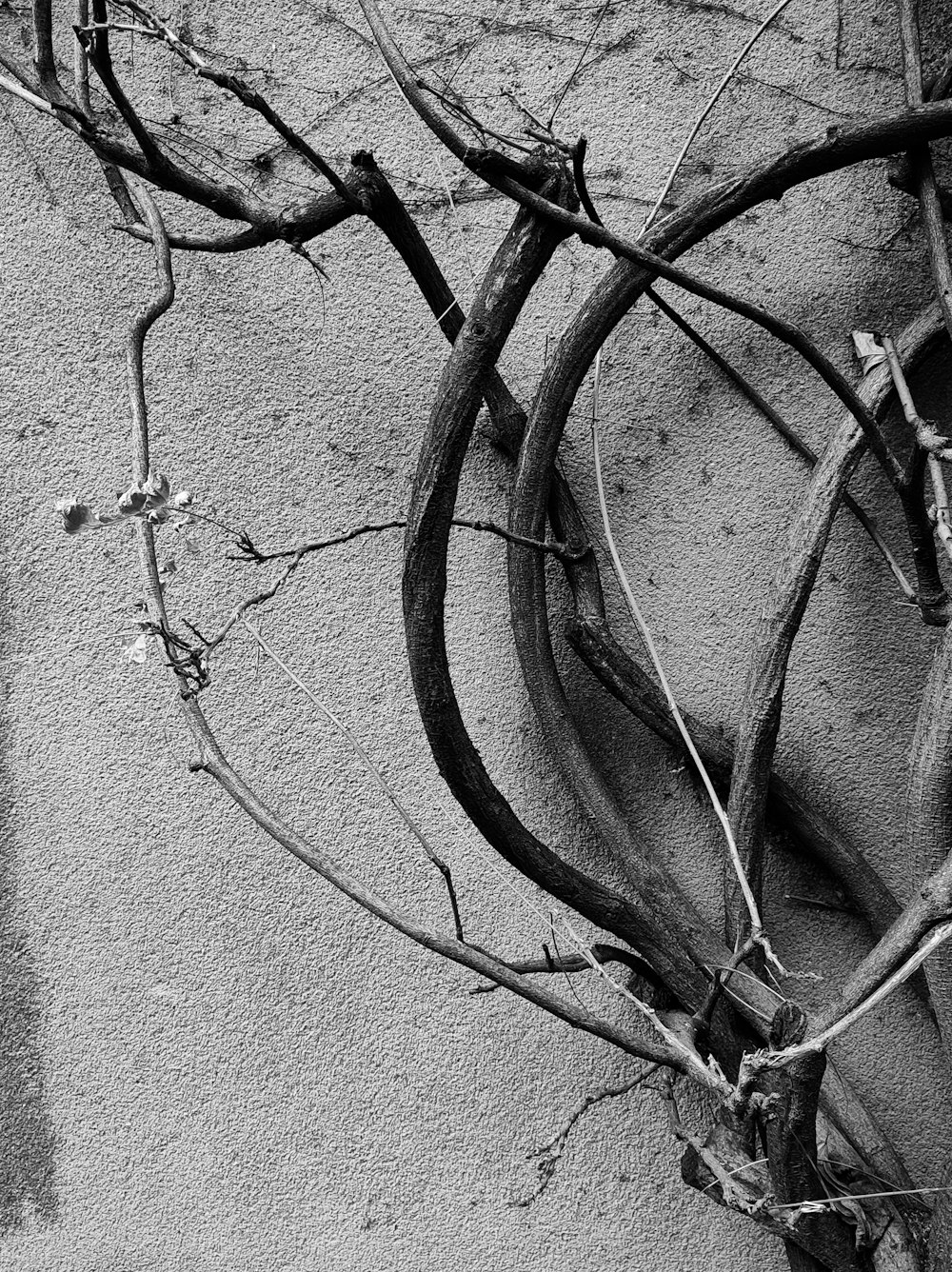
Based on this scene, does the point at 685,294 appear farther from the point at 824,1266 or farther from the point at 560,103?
the point at 824,1266

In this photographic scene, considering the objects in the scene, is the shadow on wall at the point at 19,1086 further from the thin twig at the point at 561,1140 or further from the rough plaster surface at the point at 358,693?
the thin twig at the point at 561,1140

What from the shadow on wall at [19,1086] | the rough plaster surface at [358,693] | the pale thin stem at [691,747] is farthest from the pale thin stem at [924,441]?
the shadow on wall at [19,1086]

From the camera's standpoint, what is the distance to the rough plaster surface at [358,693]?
1271 millimetres

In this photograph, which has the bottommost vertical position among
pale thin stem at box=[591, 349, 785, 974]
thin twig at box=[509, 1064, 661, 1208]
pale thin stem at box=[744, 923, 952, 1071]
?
thin twig at box=[509, 1064, 661, 1208]

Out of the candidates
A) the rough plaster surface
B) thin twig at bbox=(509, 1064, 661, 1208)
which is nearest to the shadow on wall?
the rough plaster surface

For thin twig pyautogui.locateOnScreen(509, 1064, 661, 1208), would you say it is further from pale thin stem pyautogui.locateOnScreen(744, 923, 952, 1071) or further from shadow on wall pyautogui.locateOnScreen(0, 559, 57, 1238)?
shadow on wall pyautogui.locateOnScreen(0, 559, 57, 1238)

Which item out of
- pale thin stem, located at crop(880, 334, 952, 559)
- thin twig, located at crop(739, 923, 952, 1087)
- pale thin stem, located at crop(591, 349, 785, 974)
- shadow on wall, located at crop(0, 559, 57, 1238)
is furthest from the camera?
shadow on wall, located at crop(0, 559, 57, 1238)

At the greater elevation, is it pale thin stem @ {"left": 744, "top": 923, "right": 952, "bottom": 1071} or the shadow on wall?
the shadow on wall

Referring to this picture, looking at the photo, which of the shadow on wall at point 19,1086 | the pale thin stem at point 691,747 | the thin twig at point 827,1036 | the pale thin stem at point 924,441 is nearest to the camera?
the thin twig at point 827,1036

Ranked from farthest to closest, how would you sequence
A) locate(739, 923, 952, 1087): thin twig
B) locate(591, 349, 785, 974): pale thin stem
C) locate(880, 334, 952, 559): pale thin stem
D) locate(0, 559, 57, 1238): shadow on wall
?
locate(0, 559, 57, 1238): shadow on wall → locate(880, 334, 952, 559): pale thin stem → locate(591, 349, 785, 974): pale thin stem → locate(739, 923, 952, 1087): thin twig

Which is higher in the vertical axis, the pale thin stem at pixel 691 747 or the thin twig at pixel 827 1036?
the pale thin stem at pixel 691 747

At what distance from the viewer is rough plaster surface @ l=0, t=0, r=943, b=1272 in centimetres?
127

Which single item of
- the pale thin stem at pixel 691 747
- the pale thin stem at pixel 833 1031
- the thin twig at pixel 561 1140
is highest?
the pale thin stem at pixel 691 747

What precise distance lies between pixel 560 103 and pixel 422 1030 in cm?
127
